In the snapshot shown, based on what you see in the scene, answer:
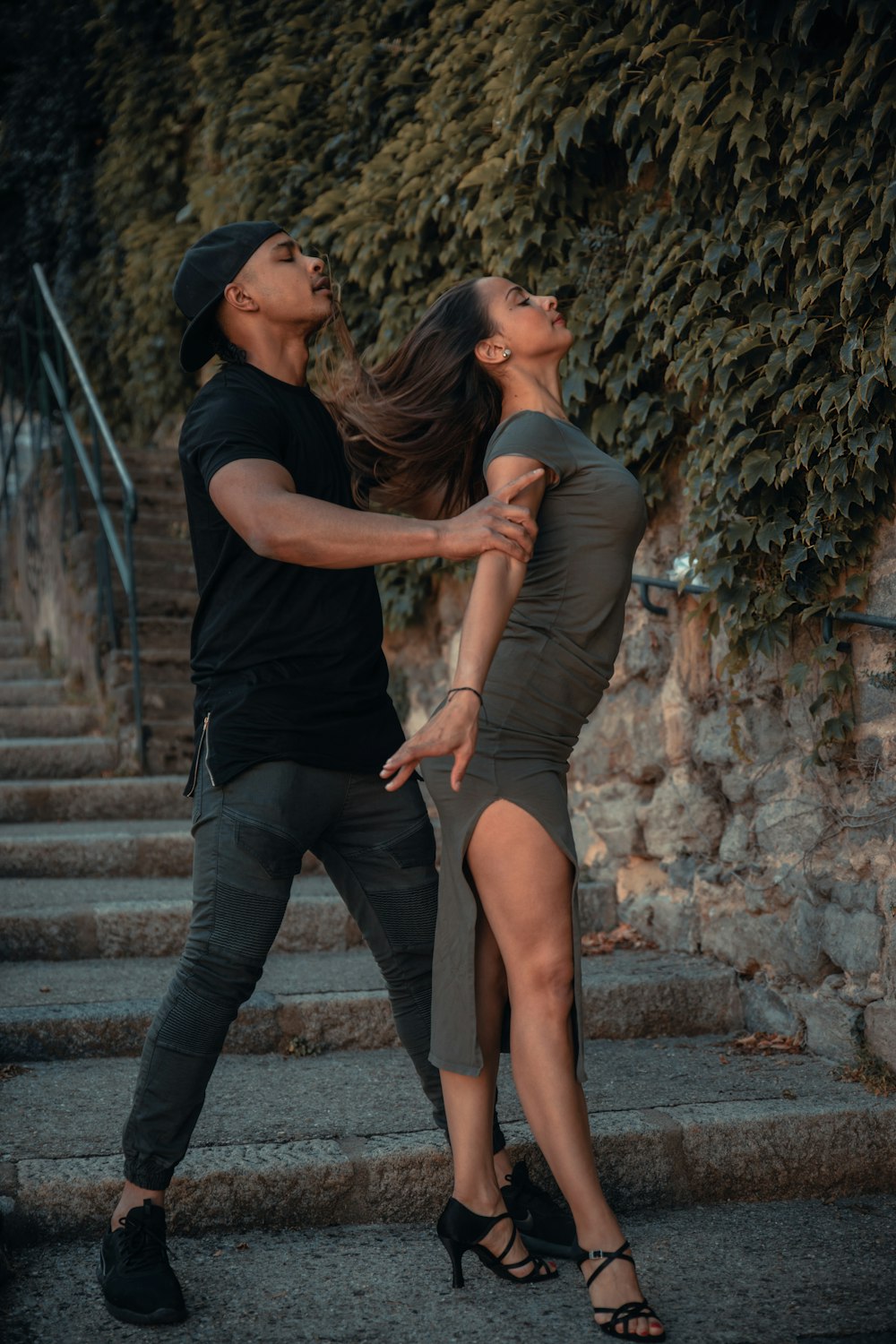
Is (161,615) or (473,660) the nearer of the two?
(473,660)

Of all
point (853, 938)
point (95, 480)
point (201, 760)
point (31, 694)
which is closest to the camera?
point (201, 760)

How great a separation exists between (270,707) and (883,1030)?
69.1 inches

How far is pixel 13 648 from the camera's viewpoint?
7.64 m

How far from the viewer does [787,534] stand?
10.7 ft

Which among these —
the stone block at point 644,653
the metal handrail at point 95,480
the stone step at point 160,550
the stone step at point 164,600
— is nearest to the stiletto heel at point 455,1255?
the stone block at point 644,653

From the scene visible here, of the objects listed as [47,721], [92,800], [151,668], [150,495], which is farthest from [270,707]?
[150,495]

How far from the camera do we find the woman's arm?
199cm

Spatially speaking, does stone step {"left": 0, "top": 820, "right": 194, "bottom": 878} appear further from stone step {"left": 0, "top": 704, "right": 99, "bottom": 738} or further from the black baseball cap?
the black baseball cap

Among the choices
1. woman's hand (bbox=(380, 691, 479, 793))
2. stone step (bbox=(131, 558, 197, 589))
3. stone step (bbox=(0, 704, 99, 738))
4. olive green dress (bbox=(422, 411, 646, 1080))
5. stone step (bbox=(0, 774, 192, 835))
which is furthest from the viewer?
stone step (bbox=(131, 558, 197, 589))

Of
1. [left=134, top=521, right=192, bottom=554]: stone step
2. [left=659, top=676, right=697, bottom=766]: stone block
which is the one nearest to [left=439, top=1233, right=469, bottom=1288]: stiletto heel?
[left=659, top=676, right=697, bottom=766]: stone block

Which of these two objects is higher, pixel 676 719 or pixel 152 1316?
pixel 676 719

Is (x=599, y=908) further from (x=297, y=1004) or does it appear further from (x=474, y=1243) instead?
(x=474, y=1243)

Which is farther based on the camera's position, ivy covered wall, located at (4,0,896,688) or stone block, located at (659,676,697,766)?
stone block, located at (659,676,697,766)

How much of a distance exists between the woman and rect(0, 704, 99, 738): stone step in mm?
3946
